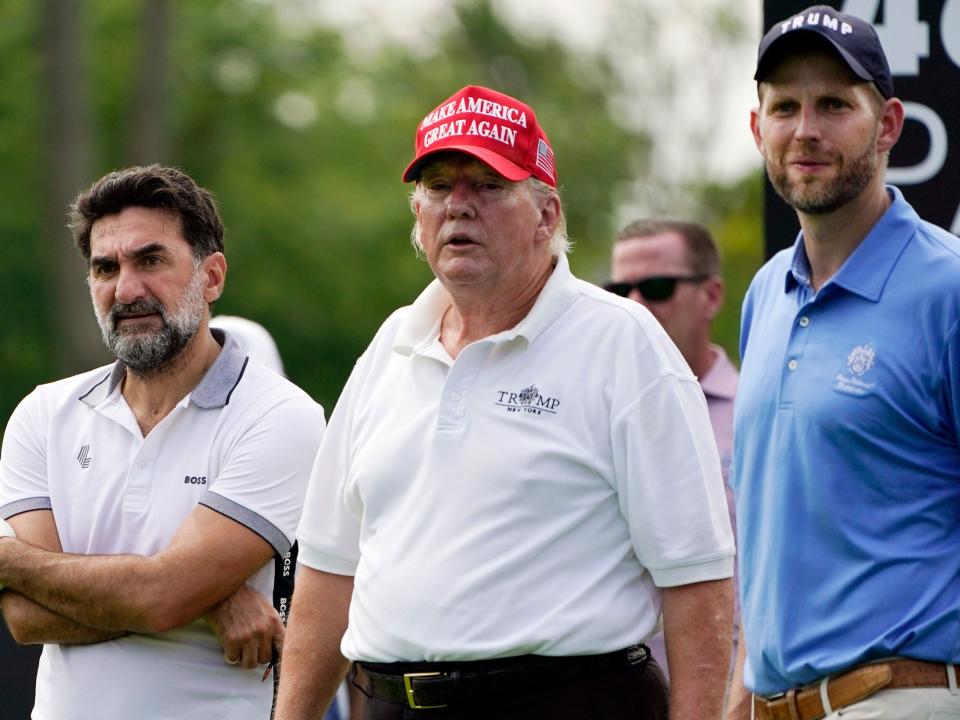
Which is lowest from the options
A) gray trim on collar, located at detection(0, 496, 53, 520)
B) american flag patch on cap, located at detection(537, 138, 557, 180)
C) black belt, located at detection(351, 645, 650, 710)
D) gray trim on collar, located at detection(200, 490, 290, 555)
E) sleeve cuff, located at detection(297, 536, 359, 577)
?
black belt, located at detection(351, 645, 650, 710)

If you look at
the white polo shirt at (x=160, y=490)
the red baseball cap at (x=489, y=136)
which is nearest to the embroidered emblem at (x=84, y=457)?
the white polo shirt at (x=160, y=490)

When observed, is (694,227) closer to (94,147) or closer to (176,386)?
(176,386)

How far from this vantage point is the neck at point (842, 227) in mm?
3984

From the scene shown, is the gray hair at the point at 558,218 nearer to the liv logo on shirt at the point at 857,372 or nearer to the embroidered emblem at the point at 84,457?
the liv logo on shirt at the point at 857,372

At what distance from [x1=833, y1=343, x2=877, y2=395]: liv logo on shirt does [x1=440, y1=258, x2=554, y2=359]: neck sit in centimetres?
92

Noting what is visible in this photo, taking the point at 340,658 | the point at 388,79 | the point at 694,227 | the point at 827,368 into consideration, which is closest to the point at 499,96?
the point at 827,368

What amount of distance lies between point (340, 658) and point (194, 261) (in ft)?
4.12

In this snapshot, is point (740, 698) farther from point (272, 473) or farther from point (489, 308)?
point (272, 473)

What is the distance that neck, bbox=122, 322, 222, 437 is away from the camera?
197 inches

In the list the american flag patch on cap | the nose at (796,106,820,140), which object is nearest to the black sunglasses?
the american flag patch on cap

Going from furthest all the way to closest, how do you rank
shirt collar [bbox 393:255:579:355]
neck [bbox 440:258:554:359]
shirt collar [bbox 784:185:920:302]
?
neck [bbox 440:258:554:359] → shirt collar [bbox 393:255:579:355] → shirt collar [bbox 784:185:920:302]

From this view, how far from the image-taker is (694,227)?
6844 millimetres

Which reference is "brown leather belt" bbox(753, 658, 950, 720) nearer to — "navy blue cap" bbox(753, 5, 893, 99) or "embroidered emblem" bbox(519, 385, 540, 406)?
"embroidered emblem" bbox(519, 385, 540, 406)

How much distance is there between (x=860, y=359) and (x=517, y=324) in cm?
93
